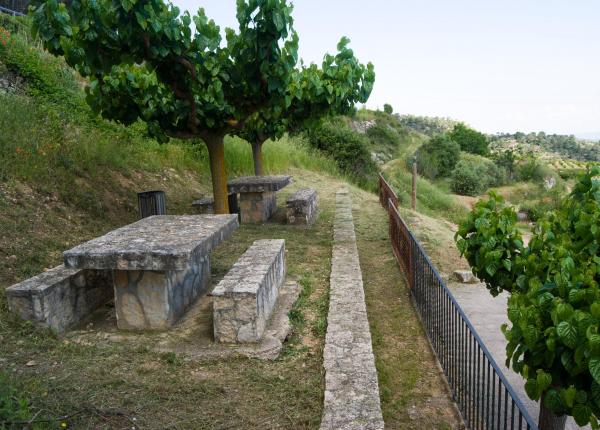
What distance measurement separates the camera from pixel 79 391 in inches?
126

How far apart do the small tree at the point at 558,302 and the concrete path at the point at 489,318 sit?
4.01 feet

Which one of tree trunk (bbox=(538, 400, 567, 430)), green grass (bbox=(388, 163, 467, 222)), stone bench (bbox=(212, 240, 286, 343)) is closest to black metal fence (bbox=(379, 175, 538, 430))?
tree trunk (bbox=(538, 400, 567, 430))

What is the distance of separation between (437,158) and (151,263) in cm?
2808

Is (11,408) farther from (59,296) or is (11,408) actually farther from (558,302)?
(558,302)

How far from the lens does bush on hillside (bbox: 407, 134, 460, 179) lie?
96.2 feet

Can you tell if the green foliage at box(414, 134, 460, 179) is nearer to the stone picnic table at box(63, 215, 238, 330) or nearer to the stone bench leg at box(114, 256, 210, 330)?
the stone picnic table at box(63, 215, 238, 330)

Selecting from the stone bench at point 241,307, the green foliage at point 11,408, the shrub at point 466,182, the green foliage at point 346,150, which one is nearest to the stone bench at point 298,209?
the stone bench at point 241,307

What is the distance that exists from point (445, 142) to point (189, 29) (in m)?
27.5

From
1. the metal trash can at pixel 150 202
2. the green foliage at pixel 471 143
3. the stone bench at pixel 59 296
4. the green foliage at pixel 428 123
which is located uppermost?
the green foliage at pixel 428 123

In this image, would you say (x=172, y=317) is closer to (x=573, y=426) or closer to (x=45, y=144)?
(x=573, y=426)

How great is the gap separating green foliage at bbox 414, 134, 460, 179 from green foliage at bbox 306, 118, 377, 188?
8.92 metres

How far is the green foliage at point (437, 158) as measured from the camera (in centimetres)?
2931

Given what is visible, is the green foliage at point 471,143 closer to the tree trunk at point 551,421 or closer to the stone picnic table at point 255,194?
the stone picnic table at point 255,194

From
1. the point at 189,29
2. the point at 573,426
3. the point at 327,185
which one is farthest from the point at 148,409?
the point at 327,185
